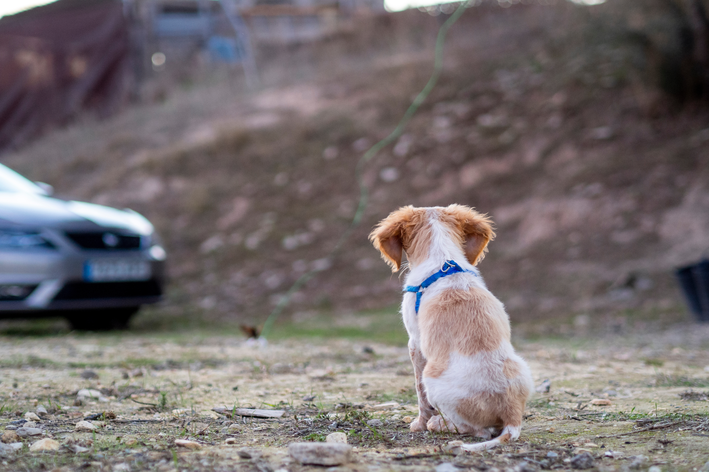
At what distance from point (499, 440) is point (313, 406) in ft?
3.56

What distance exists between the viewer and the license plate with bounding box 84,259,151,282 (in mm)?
6383

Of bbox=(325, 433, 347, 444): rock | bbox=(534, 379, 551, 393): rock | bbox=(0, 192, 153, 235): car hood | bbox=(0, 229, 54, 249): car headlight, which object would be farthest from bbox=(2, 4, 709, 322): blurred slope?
bbox=(325, 433, 347, 444): rock

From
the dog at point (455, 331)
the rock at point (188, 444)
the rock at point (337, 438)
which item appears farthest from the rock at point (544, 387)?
the rock at point (188, 444)

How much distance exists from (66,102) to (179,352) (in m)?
14.9

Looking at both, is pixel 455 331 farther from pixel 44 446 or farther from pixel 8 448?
pixel 8 448

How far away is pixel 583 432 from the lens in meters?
2.58

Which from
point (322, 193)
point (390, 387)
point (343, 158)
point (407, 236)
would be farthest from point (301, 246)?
point (407, 236)

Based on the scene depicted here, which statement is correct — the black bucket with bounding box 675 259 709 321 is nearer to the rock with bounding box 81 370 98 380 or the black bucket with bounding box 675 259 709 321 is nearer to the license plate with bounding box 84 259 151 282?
the rock with bounding box 81 370 98 380

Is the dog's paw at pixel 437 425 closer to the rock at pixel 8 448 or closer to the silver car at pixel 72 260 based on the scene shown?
the rock at pixel 8 448

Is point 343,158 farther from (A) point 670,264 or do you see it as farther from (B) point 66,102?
(B) point 66,102

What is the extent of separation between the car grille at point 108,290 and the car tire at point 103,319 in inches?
16.1

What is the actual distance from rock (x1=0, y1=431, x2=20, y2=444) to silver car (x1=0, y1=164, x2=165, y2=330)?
3969mm

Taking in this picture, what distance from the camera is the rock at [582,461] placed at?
208 centimetres

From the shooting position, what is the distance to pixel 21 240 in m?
6.05
